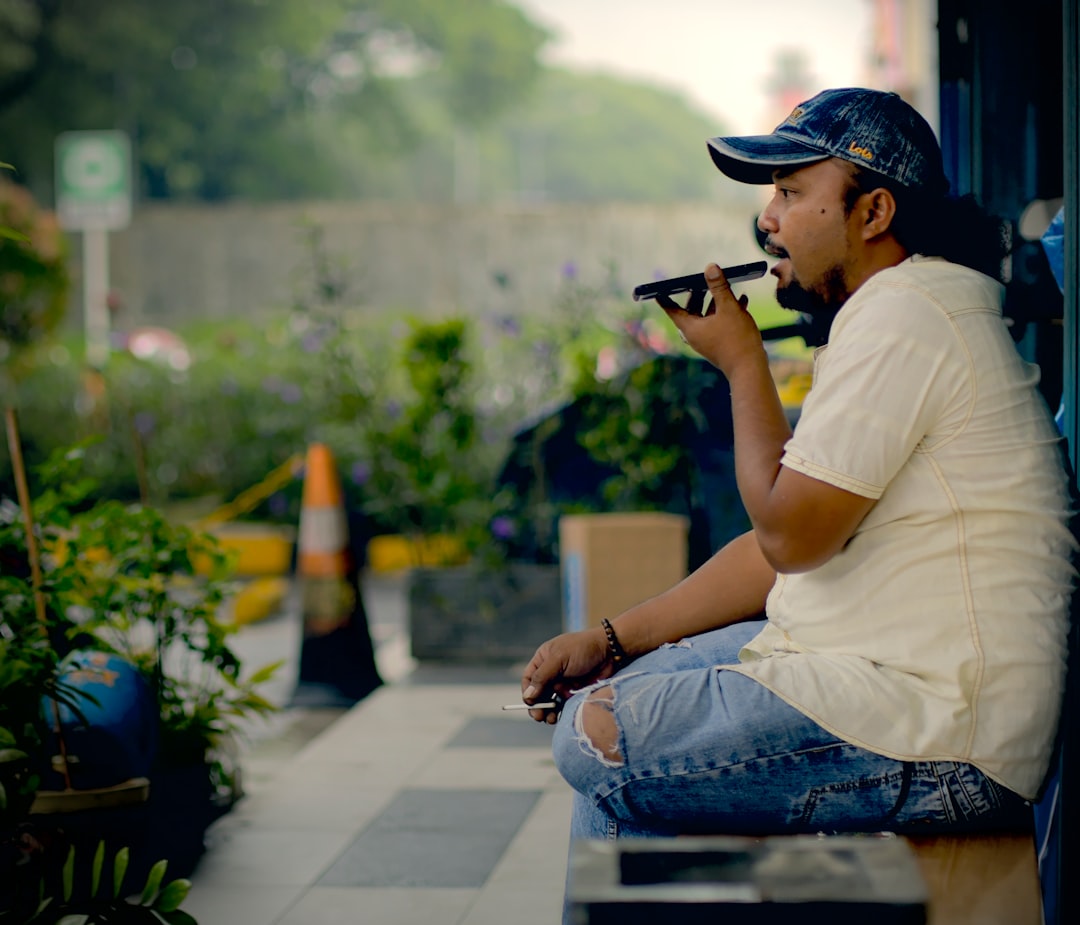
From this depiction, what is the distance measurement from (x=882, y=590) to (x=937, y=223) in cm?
56

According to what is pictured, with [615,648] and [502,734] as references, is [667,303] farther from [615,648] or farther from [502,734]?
[502,734]

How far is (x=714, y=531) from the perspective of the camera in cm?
479

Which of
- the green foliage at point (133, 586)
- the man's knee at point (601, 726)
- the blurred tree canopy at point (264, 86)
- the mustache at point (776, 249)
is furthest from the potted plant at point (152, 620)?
the blurred tree canopy at point (264, 86)

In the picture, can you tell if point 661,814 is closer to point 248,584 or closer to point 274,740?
point 274,740

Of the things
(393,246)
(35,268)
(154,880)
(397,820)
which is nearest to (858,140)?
(154,880)

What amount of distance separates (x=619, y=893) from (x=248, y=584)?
7.44 meters

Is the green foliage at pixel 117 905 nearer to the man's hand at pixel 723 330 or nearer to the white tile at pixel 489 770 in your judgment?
the man's hand at pixel 723 330

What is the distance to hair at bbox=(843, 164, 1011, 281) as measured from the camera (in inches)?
79.1

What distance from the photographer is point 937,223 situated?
6.75 ft

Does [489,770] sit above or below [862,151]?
below

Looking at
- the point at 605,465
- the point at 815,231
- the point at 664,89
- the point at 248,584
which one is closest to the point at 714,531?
the point at 605,465

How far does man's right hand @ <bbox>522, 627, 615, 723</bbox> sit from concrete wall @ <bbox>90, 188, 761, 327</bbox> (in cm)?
2343

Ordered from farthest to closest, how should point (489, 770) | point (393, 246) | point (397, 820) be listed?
point (393, 246) < point (489, 770) < point (397, 820)

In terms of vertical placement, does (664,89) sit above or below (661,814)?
above
